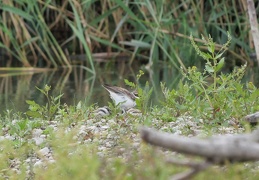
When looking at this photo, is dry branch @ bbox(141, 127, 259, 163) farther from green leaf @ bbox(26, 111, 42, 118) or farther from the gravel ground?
green leaf @ bbox(26, 111, 42, 118)

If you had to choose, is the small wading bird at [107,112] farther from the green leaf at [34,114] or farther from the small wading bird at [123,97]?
the green leaf at [34,114]

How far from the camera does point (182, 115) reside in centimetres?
521

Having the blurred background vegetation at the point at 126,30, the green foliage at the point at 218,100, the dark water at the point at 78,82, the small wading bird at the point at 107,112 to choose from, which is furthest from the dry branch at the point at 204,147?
the blurred background vegetation at the point at 126,30

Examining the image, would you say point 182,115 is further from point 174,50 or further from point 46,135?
point 174,50

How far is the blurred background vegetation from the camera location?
980 cm

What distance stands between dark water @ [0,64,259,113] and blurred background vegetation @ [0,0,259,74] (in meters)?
0.22

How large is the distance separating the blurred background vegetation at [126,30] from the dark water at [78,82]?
0.22 metres

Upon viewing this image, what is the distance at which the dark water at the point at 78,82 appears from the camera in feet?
25.1

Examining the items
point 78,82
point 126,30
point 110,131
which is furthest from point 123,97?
point 126,30

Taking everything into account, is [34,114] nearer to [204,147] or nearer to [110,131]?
[110,131]

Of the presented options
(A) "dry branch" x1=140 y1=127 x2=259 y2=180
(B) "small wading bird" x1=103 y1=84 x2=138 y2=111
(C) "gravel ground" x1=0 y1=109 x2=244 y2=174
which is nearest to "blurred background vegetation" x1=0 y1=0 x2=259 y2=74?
(B) "small wading bird" x1=103 y1=84 x2=138 y2=111

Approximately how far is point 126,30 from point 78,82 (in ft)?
6.30

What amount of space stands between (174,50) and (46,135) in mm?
4794

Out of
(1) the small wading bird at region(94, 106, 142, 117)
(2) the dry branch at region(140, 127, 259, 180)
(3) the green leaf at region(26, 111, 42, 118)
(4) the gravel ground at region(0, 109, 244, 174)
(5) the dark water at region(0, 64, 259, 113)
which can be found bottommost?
(5) the dark water at region(0, 64, 259, 113)
